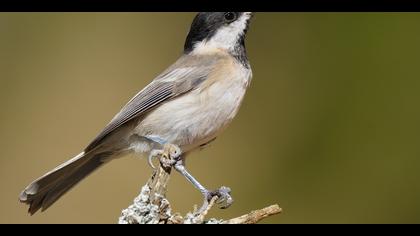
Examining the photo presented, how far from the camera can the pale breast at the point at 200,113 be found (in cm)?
316

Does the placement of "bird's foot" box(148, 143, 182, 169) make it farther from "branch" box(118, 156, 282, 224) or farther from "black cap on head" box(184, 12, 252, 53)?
"black cap on head" box(184, 12, 252, 53)

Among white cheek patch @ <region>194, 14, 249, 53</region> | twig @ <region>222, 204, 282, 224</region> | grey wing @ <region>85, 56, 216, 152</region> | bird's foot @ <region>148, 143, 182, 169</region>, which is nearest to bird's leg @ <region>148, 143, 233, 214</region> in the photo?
bird's foot @ <region>148, 143, 182, 169</region>

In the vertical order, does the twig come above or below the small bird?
below

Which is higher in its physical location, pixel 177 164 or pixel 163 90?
pixel 163 90

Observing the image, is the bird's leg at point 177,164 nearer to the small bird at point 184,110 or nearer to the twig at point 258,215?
the small bird at point 184,110

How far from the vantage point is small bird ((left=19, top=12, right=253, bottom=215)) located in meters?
3.16

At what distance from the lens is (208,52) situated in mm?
3469

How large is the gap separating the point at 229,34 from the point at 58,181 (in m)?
1.27

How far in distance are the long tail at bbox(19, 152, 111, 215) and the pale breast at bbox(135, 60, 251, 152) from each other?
35cm

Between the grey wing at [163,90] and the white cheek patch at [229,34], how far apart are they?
137 mm

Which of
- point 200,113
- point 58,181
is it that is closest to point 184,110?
point 200,113

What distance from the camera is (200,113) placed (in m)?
3.15

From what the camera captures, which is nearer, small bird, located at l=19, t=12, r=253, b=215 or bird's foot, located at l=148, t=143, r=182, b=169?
bird's foot, located at l=148, t=143, r=182, b=169

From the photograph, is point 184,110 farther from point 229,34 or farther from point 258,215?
point 258,215
